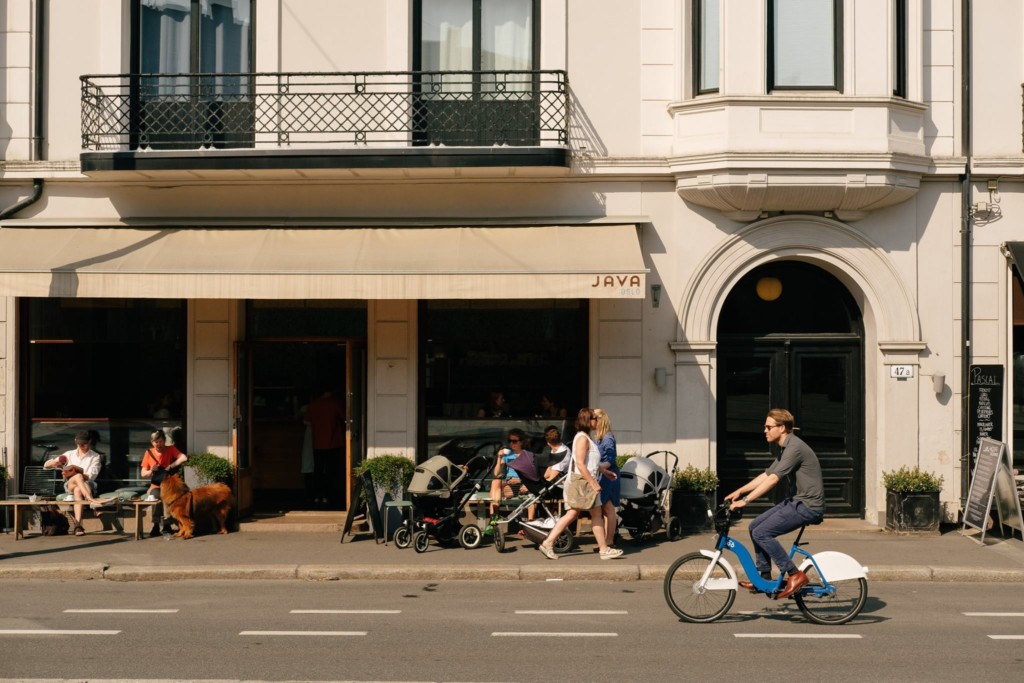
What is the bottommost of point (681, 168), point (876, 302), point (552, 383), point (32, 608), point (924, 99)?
point (32, 608)

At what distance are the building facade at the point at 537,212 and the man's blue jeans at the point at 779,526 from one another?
481cm

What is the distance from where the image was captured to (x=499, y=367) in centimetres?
1500

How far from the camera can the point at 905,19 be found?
46.9 ft

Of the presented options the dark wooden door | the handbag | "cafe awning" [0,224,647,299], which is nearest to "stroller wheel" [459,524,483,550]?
the handbag

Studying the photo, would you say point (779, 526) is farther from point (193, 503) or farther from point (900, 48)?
point (193, 503)

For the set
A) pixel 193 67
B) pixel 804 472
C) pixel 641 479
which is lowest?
pixel 641 479

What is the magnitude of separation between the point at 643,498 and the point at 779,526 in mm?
3739

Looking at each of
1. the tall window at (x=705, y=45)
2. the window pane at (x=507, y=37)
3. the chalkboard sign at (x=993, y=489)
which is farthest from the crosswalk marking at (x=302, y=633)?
the tall window at (x=705, y=45)

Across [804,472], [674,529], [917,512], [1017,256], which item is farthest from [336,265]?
[1017,256]

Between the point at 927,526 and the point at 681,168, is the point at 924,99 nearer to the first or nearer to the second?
the point at 681,168

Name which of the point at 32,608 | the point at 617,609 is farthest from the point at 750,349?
the point at 32,608

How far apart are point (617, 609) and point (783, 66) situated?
7488mm

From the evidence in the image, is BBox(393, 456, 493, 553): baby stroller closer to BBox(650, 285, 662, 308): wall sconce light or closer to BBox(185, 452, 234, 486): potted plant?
BBox(185, 452, 234, 486): potted plant

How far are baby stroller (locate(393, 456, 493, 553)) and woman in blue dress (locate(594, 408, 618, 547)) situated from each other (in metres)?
1.48
